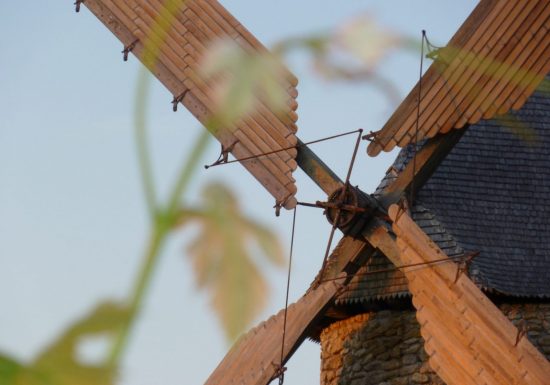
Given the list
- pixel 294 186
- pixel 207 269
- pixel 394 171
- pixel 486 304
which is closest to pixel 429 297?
pixel 486 304

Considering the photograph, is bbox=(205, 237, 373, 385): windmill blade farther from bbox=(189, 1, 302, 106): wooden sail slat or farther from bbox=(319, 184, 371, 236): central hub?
bbox=(189, 1, 302, 106): wooden sail slat

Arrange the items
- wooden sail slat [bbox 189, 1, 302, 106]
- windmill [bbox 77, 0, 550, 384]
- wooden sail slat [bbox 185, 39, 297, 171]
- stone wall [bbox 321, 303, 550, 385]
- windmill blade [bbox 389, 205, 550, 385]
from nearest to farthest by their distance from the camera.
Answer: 1. wooden sail slat [bbox 189, 1, 302, 106]
2. windmill blade [bbox 389, 205, 550, 385]
3. windmill [bbox 77, 0, 550, 384]
4. wooden sail slat [bbox 185, 39, 297, 171]
5. stone wall [bbox 321, 303, 550, 385]

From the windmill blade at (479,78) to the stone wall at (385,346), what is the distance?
120 centimetres

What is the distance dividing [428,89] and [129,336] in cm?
626

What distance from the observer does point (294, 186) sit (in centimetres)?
627

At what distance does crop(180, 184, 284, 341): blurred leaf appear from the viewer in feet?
1.52

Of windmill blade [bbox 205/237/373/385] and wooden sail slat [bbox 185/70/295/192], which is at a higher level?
wooden sail slat [bbox 185/70/295/192]

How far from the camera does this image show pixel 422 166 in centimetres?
672

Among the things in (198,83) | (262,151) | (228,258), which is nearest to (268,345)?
Answer: (262,151)

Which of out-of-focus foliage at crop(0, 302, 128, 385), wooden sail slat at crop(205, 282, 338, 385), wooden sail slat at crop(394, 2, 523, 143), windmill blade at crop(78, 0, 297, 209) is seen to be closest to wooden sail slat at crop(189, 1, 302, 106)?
windmill blade at crop(78, 0, 297, 209)

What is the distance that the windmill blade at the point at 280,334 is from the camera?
6.53 metres

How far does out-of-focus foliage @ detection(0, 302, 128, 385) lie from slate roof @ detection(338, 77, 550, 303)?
→ 6.58 meters

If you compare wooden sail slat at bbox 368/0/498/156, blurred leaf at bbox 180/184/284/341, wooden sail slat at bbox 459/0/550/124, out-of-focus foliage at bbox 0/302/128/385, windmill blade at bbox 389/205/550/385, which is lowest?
out-of-focus foliage at bbox 0/302/128/385

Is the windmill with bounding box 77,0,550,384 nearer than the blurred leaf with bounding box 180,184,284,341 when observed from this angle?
No
